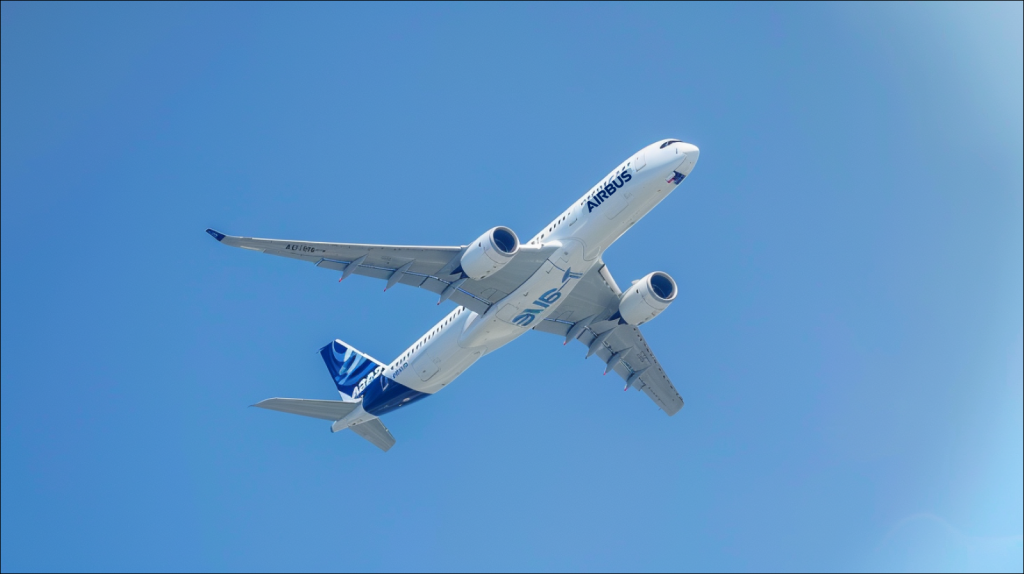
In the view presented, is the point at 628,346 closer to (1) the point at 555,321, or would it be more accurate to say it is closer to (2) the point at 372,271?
(1) the point at 555,321

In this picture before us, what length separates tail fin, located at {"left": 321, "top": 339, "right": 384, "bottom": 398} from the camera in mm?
42500

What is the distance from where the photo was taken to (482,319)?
35750 mm

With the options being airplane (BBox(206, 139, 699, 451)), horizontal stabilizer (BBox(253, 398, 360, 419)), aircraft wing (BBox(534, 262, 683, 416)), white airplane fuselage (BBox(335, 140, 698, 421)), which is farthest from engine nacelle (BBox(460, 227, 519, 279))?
horizontal stabilizer (BBox(253, 398, 360, 419))

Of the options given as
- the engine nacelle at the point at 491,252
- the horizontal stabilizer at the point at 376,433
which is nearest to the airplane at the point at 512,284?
the engine nacelle at the point at 491,252

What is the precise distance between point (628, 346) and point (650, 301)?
18.5 ft

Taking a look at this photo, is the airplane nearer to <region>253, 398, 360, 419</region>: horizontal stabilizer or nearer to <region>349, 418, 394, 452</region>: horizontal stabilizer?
<region>253, 398, 360, 419</region>: horizontal stabilizer

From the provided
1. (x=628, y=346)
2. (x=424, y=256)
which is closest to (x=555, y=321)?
(x=628, y=346)

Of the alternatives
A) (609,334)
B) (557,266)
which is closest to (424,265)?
(557,266)

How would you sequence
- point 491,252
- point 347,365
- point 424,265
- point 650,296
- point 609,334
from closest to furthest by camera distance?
point 491,252
point 424,265
point 650,296
point 609,334
point 347,365

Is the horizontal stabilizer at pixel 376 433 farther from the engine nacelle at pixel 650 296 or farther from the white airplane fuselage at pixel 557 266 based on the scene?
the engine nacelle at pixel 650 296

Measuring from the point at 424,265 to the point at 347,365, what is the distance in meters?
12.0

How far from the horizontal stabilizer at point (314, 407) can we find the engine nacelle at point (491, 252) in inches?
464

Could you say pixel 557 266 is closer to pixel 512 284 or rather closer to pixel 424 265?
pixel 512 284

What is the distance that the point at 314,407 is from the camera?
40.2 metres
